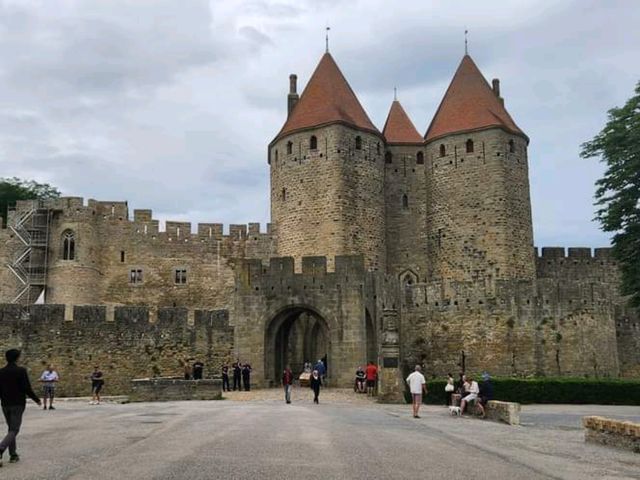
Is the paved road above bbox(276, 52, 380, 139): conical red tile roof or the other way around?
the other way around

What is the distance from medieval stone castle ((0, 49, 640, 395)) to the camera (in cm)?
2928

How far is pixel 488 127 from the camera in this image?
137 feet

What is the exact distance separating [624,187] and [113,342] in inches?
836

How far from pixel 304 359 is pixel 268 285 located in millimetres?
7551

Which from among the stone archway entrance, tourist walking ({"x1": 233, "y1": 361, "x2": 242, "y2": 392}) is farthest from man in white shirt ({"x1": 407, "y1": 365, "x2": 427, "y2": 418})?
tourist walking ({"x1": 233, "y1": 361, "x2": 242, "y2": 392})

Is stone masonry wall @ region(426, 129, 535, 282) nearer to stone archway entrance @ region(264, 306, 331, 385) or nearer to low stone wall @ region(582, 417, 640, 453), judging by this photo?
stone archway entrance @ region(264, 306, 331, 385)

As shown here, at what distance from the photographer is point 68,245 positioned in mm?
42781

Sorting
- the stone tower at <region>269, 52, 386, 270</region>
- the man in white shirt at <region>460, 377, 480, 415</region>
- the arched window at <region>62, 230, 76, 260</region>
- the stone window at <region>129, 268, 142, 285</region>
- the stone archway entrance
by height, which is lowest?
the man in white shirt at <region>460, 377, 480, 415</region>

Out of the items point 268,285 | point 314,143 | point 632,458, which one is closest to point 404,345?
point 268,285

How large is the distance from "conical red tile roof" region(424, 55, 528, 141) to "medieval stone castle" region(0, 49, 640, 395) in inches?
4.8

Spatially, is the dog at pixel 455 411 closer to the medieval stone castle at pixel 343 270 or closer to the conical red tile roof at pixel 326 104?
the medieval stone castle at pixel 343 270

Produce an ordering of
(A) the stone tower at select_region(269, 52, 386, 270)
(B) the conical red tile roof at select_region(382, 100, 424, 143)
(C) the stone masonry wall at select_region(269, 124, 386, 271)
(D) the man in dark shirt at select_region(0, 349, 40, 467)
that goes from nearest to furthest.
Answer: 1. (D) the man in dark shirt at select_region(0, 349, 40, 467)
2. (C) the stone masonry wall at select_region(269, 124, 386, 271)
3. (A) the stone tower at select_region(269, 52, 386, 270)
4. (B) the conical red tile roof at select_region(382, 100, 424, 143)

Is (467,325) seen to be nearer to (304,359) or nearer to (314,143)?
(304,359)

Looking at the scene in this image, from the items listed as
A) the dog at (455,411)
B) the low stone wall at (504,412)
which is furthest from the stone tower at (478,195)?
the low stone wall at (504,412)
